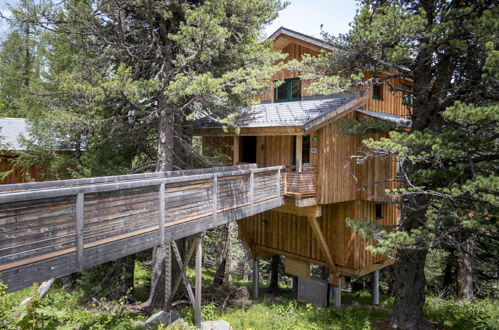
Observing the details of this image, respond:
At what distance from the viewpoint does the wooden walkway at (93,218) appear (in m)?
3.79

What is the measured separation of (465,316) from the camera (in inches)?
405

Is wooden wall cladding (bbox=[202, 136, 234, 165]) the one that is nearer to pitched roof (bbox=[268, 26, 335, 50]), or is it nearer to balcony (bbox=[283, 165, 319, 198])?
balcony (bbox=[283, 165, 319, 198])

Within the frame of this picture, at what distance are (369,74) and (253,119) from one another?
5034 millimetres

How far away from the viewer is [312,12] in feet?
42.8

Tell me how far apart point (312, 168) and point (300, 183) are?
32.4 inches

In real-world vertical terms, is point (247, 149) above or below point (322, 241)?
above

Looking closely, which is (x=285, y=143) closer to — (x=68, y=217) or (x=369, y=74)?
(x=369, y=74)

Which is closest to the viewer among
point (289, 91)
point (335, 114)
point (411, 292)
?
point (411, 292)

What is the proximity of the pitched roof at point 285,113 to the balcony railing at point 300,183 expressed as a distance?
1.57 meters

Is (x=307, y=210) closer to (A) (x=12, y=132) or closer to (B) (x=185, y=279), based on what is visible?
(B) (x=185, y=279)

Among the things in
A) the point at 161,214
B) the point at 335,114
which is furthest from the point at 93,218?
the point at 335,114

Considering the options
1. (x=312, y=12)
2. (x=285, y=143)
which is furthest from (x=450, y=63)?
(x=312, y=12)

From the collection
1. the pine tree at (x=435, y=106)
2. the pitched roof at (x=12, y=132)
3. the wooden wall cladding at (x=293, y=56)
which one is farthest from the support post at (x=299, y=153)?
the pitched roof at (x=12, y=132)

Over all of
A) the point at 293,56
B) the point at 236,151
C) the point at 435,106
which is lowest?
the point at 236,151
